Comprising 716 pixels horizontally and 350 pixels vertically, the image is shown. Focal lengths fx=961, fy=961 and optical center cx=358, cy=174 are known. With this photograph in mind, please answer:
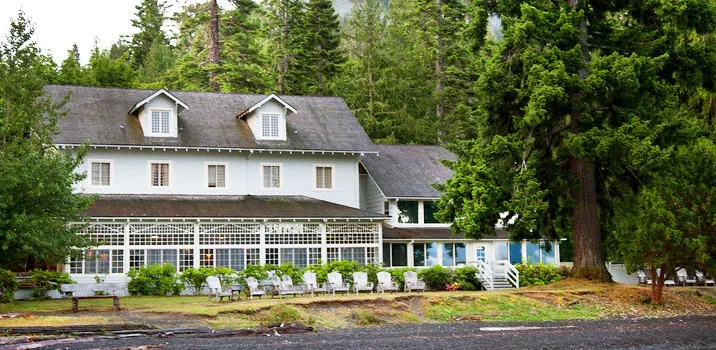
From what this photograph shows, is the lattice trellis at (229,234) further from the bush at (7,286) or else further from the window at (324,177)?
the bush at (7,286)

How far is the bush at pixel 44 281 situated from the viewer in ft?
119

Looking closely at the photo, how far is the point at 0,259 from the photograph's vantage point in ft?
95.1

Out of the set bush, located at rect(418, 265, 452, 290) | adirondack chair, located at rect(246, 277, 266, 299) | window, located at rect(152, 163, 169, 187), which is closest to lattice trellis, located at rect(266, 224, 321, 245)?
bush, located at rect(418, 265, 452, 290)

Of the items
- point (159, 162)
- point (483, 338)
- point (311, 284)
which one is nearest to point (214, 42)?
point (159, 162)

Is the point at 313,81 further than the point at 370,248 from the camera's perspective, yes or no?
Yes

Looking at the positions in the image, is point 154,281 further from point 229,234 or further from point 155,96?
point 155,96

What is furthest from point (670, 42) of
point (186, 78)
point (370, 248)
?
point (186, 78)

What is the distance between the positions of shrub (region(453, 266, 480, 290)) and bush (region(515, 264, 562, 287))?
2.86 meters

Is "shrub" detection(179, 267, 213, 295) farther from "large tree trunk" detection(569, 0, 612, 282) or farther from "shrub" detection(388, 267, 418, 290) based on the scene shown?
"large tree trunk" detection(569, 0, 612, 282)

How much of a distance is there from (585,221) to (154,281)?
54.5 feet

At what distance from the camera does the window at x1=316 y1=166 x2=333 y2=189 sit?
44.4 meters

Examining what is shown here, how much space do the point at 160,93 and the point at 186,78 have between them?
19.8 metres

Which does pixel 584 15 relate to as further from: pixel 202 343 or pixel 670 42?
pixel 202 343

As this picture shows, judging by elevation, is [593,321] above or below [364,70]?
below
